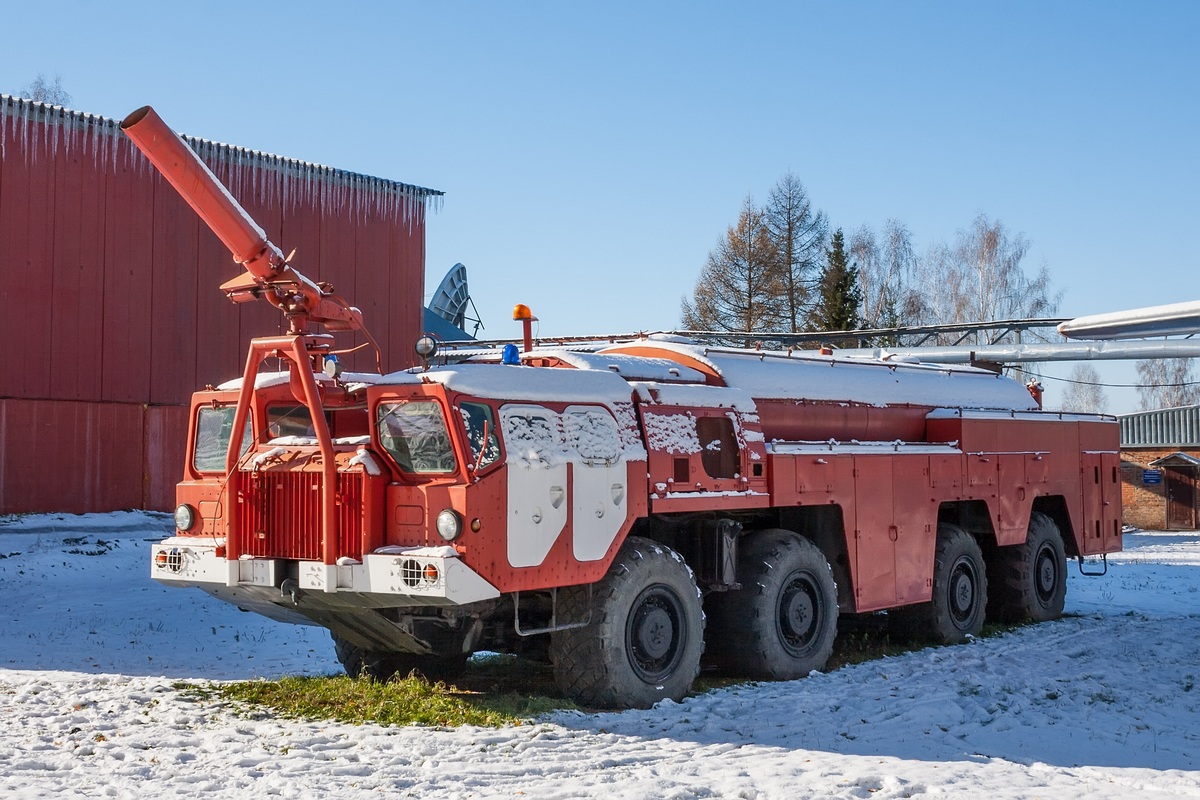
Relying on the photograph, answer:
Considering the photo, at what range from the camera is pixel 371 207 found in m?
27.2

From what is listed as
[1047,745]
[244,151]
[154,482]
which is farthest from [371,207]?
[1047,745]

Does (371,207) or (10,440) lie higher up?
(371,207)

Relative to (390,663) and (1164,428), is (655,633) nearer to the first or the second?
(390,663)

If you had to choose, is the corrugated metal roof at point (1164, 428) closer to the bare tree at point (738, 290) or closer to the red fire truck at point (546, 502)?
the bare tree at point (738, 290)

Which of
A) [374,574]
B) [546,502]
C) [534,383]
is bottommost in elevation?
[374,574]

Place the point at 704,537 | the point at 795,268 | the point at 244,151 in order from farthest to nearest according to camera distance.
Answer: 1. the point at 795,268
2. the point at 244,151
3. the point at 704,537

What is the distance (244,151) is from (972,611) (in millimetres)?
17296

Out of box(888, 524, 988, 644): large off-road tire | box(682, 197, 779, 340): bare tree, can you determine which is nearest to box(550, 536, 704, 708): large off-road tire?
box(888, 524, 988, 644): large off-road tire

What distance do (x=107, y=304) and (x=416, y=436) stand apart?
15965mm

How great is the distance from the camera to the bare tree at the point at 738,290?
43.4 metres

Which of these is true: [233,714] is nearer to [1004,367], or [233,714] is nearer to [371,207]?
[371,207]

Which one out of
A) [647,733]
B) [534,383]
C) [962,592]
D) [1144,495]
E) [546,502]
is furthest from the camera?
[1144,495]

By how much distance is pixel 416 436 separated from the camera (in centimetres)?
876

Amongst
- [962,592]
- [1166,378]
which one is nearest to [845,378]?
[962,592]
